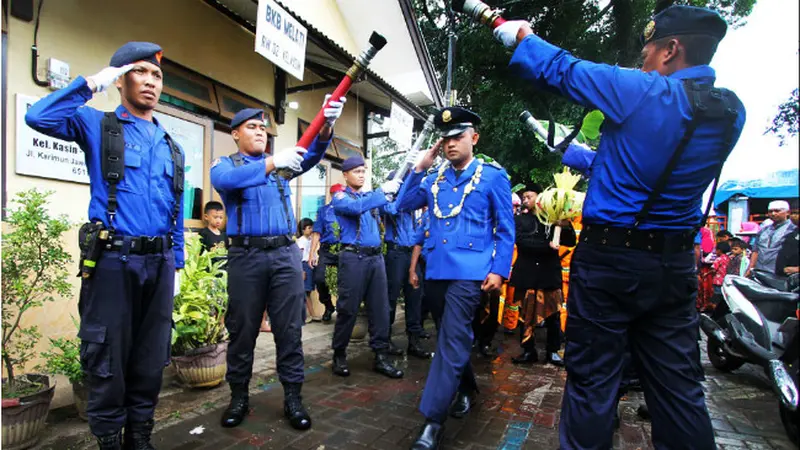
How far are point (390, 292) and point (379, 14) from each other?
17.0 feet

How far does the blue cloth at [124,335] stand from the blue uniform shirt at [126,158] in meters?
0.17

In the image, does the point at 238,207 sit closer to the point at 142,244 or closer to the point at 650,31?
the point at 142,244

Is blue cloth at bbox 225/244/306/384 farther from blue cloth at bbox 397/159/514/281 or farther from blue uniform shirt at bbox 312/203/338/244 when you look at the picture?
blue uniform shirt at bbox 312/203/338/244

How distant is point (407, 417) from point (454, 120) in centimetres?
215

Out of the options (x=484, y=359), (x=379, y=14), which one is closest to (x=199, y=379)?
(x=484, y=359)

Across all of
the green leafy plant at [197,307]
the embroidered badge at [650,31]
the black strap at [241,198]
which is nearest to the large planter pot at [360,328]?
the green leafy plant at [197,307]

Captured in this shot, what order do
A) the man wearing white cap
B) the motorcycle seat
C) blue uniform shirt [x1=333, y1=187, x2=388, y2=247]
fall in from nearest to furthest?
the motorcycle seat → blue uniform shirt [x1=333, y1=187, x2=388, y2=247] → the man wearing white cap

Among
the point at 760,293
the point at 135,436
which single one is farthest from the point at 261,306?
the point at 760,293

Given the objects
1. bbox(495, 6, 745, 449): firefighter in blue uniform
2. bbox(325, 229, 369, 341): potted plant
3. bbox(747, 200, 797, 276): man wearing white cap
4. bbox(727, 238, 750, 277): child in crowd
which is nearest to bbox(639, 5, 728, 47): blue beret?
bbox(495, 6, 745, 449): firefighter in blue uniform

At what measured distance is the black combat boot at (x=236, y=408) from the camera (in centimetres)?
297

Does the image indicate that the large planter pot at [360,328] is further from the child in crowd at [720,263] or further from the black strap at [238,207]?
the child in crowd at [720,263]

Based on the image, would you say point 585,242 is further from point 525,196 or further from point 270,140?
point 270,140

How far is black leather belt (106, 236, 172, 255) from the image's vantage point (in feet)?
7.34

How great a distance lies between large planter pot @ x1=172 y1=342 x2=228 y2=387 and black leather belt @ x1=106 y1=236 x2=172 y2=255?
1429mm
